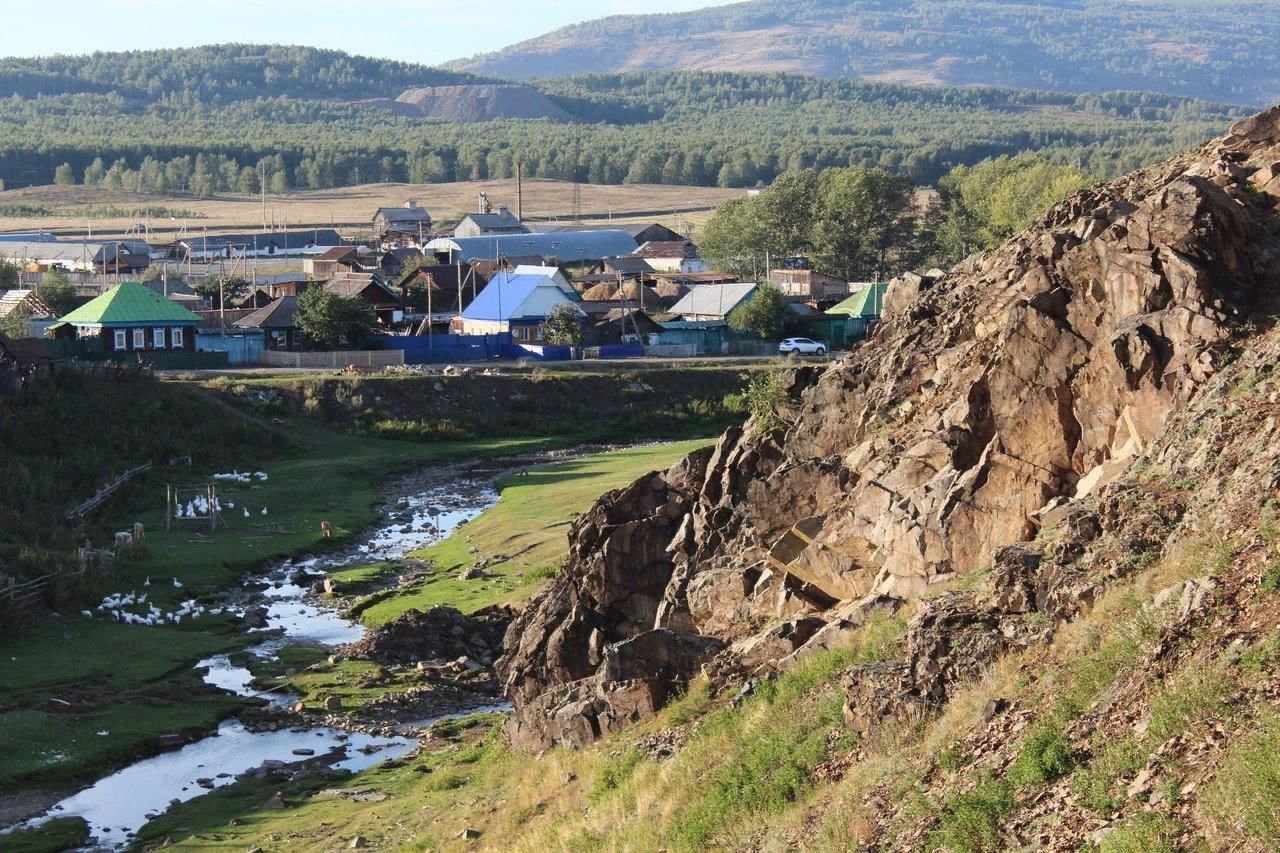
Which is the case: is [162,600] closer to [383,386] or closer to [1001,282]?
A: [1001,282]

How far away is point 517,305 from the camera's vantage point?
113 m

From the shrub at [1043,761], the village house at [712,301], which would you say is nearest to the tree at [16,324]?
the village house at [712,301]

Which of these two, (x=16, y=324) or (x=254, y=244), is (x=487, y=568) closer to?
(x=16, y=324)

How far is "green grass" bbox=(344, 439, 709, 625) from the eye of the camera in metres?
50.0

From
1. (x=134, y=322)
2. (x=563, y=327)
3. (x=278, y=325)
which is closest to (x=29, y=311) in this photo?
(x=134, y=322)

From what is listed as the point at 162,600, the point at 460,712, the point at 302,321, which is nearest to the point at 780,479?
the point at 460,712

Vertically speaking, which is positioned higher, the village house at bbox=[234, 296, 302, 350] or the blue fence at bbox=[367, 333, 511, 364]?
the village house at bbox=[234, 296, 302, 350]

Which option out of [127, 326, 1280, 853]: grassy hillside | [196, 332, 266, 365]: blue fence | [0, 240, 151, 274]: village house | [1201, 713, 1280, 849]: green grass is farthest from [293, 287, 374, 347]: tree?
[1201, 713, 1280, 849]: green grass

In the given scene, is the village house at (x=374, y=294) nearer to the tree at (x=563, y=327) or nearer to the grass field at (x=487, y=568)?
the tree at (x=563, y=327)

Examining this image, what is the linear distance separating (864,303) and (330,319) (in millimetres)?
35003

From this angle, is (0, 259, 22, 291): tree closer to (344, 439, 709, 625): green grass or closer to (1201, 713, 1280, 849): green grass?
(344, 439, 709, 625): green grass

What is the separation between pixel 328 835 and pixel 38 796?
7500 millimetres

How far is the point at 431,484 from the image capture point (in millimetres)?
77938

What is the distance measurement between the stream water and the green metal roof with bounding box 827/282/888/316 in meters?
52.7
